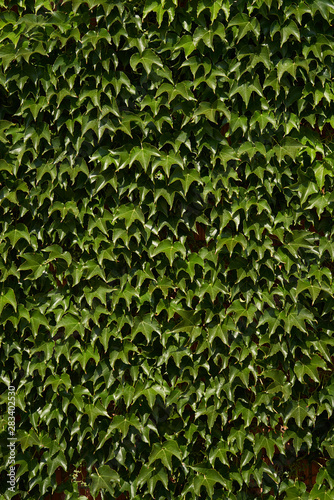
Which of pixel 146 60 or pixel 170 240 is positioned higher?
pixel 146 60

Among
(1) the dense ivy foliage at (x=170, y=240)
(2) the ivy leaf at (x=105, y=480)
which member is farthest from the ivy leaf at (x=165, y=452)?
(2) the ivy leaf at (x=105, y=480)

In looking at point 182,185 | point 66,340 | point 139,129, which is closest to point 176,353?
point 66,340

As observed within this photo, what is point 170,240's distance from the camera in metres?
2.72

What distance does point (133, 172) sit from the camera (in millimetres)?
2730

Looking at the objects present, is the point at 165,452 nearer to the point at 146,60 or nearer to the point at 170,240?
the point at 170,240

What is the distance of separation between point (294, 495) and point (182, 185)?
1.70 meters

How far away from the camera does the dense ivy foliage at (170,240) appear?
268 centimetres

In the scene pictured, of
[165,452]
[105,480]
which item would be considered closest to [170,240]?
[165,452]

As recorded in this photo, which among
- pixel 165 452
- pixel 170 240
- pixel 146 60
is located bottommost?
pixel 165 452

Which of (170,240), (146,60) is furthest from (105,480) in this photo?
(146,60)

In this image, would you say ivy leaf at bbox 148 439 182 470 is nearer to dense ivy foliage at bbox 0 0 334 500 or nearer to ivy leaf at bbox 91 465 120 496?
dense ivy foliage at bbox 0 0 334 500

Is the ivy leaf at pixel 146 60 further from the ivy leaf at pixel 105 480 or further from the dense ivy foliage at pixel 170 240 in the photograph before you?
the ivy leaf at pixel 105 480

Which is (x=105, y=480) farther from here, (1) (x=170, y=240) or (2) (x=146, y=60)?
(2) (x=146, y=60)

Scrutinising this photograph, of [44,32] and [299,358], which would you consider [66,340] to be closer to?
[299,358]
